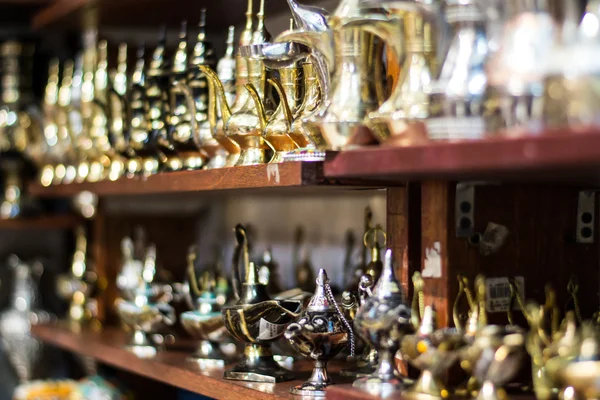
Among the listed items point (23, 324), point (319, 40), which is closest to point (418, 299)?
point (319, 40)

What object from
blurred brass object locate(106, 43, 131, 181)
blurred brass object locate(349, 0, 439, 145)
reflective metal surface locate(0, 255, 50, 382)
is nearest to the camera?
blurred brass object locate(349, 0, 439, 145)

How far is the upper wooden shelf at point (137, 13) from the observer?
213 centimetres

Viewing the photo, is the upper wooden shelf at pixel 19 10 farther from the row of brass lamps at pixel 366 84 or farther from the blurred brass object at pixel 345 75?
the blurred brass object at pixel 345 75

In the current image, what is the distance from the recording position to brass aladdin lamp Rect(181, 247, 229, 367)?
1.75 m

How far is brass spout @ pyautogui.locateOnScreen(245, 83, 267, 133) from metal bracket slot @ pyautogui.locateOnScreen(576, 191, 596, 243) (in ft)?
1.67

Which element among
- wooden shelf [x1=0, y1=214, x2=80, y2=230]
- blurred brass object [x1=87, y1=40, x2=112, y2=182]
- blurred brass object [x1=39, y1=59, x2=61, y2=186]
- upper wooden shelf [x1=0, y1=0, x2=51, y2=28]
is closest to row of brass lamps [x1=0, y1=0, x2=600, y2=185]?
blurred brass object [x1=87, y1=40, x2=112, y2=182]

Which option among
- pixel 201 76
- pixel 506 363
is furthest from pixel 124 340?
pixel 506 363

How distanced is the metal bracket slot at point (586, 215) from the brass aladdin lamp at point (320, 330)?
392 mm

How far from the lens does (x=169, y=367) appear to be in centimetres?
173

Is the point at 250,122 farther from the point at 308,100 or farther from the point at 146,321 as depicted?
the point at 146,321

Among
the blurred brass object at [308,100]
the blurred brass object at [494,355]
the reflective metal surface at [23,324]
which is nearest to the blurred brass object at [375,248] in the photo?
the blurred brass object at [308,100]

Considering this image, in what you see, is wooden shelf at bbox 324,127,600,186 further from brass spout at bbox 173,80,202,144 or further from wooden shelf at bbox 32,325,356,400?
brass spout at bbox 173,80,202,144

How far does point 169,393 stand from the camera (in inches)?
95.7

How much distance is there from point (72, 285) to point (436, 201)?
4.77 feet
